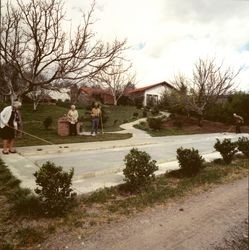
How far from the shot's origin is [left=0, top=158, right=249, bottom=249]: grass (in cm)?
503

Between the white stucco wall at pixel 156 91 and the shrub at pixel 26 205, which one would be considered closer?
the shrub at pixel 26 205

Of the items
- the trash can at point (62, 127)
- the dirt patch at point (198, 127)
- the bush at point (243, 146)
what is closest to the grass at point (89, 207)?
the bush at point (243, 146)

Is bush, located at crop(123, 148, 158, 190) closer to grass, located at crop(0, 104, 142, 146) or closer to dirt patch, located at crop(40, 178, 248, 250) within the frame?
dirt patch, located at crop(40, 178, 248, 250)

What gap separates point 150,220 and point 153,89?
58446 millimetres

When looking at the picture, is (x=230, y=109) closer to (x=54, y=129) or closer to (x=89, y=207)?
(x=54, y=129)

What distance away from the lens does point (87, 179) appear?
8.07 meters

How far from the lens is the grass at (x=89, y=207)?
5031 millimetres

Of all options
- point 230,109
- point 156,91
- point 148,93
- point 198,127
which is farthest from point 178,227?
point 156,91

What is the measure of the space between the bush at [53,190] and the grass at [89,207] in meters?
0.18

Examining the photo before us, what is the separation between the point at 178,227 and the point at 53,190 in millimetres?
2350

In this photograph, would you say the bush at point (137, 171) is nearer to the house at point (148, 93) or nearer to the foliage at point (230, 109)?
the foliage at point (230, 109)

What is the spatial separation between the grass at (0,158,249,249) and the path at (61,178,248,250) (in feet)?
0.91

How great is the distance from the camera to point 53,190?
5.82 m

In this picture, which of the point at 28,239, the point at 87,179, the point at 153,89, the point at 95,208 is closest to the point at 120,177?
the point at 87,179
